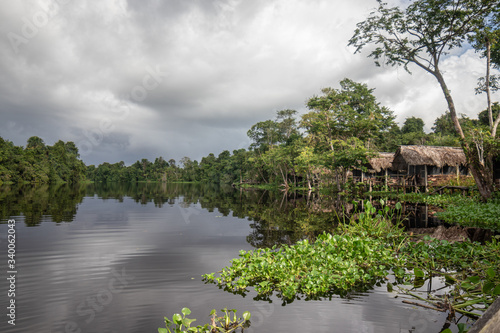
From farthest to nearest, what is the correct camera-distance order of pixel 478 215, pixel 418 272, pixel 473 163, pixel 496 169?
pixel 496 169 < pixel 473 163 < pixel 478 215 < pixel 418 272

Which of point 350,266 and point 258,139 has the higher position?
point 258,139

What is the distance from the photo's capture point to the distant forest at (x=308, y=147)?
27172 millimetres

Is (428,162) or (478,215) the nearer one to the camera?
(478,215)

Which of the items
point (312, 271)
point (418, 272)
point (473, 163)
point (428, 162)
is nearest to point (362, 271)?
point (418, 272)

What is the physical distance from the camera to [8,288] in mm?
5281

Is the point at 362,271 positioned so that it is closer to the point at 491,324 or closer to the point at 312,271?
the point at 312,271

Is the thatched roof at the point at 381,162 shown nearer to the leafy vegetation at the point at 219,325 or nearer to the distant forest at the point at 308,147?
the distant forest at the point at 308,147

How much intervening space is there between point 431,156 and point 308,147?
40.8ft

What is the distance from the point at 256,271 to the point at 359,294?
1.88 metres

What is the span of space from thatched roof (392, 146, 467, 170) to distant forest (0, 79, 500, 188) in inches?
100

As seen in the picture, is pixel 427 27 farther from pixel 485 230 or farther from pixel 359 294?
pixel 359 294

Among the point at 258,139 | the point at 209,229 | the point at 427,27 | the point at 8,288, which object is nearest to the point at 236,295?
the point at 8,288

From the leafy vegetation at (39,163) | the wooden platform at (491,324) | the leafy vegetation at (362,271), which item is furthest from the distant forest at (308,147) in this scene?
the wooden platform at (491,324)

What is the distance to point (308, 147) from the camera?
34.3m
